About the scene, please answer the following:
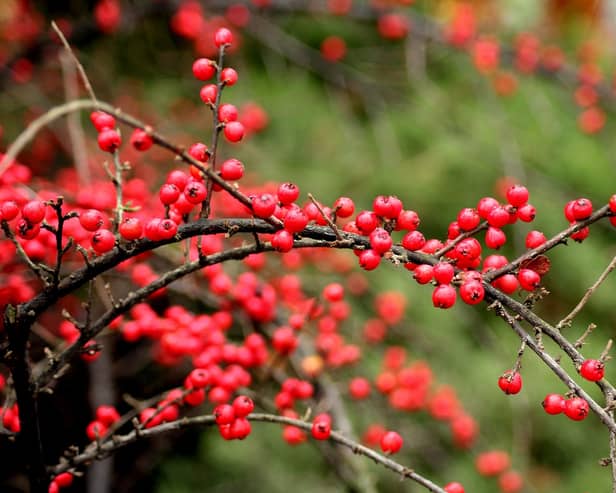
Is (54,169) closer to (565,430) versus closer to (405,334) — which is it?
(405,334)

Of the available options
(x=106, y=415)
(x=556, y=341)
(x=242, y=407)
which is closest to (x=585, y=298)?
(x=556, y=341)

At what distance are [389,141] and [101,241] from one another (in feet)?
10.3

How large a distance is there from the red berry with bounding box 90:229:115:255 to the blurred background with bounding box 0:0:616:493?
6.06ft

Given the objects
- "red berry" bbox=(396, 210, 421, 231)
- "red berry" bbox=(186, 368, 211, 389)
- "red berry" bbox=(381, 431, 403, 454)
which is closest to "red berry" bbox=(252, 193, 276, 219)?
"red berry" bbox=(396, 210, 421, 231)

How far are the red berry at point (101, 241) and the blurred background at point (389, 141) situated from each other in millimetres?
1848

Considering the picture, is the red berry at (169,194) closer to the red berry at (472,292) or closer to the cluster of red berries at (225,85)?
the cluster of red berries at (225,85)

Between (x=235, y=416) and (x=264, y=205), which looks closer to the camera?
(x=264, y=205)

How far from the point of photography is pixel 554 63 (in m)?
4.25

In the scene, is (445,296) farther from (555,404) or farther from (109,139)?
(109,139)

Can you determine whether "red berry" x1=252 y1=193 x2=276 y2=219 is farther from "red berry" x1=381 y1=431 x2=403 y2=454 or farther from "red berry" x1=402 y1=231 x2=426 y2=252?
"red berry" x1=381 y1=431 x2=403 y2=454

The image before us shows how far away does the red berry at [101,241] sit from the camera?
1.18 metres

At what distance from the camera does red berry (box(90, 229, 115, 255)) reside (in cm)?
118

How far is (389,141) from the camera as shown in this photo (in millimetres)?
4055

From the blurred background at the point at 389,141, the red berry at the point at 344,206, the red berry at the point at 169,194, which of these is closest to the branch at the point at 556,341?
the red berry at the point at 344,206
